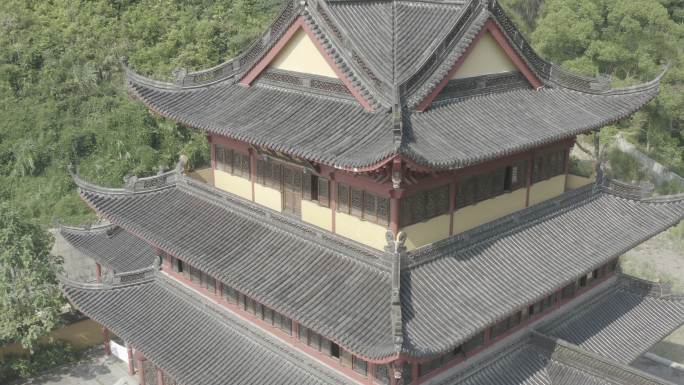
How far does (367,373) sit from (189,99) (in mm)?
10040

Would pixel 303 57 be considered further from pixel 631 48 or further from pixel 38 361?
pixel 631 48

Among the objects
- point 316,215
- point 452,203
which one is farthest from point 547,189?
point 316,215

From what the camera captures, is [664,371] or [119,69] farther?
[119,69]

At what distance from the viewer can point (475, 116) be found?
1694cm

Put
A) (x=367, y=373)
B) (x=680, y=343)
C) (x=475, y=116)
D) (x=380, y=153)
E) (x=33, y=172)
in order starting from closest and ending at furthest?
1. (x=380, y=153)
2. (x=367, y=373)
3. (x=475, y=116)
4. (x=680, y=343)
5. (x=33, y=172)

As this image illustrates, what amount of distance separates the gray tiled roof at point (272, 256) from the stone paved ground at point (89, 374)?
764 centimetres

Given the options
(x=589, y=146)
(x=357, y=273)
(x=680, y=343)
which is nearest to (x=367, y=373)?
(x=357, y=273)

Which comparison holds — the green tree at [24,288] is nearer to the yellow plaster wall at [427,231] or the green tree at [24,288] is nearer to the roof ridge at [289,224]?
the roof ridge at [289,224]

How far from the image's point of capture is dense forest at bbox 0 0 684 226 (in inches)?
1861

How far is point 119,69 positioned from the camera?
5678 centimetres

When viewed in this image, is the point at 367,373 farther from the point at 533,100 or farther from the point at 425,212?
the point at 533,100

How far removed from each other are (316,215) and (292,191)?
1.21m

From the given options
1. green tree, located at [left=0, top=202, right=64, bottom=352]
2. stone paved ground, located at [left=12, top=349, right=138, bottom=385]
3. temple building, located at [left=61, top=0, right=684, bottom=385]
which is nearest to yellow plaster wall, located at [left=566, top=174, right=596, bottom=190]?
temple building, located at [left=61, top=0, right=684, bottom=385]

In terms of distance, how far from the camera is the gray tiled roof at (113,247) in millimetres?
25375
